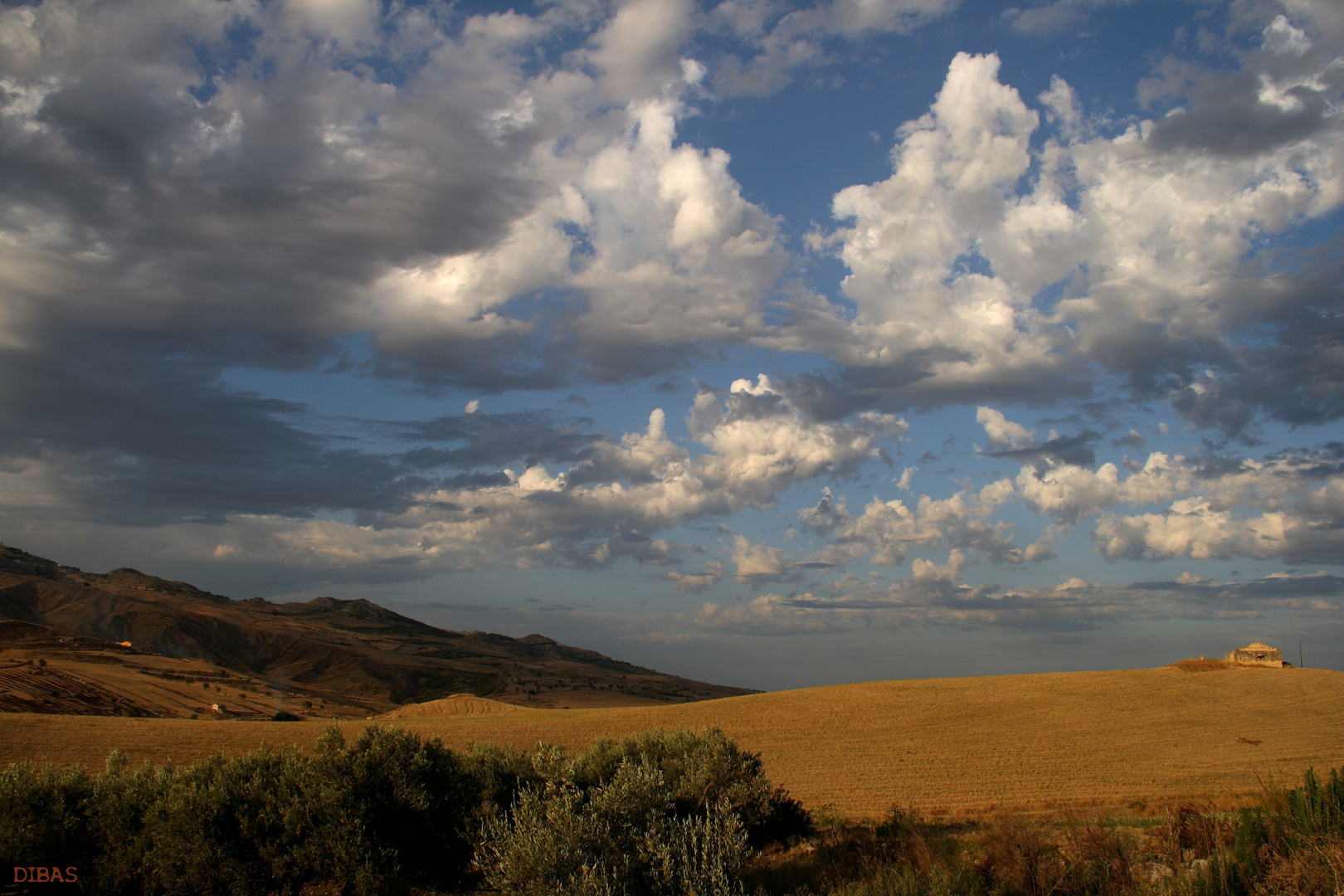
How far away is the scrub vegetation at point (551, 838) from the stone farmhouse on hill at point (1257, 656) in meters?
76.5

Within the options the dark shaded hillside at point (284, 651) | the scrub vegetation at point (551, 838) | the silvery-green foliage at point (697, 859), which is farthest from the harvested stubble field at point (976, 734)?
the dark shaded hillside at point (284, 651)

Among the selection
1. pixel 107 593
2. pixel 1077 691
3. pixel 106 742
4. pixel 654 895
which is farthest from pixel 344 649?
pixel 654 895

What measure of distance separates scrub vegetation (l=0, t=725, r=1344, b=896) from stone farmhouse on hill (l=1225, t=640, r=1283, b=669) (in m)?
76.5

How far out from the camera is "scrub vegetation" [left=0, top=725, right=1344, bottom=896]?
10625mm

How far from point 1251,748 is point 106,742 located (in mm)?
63915

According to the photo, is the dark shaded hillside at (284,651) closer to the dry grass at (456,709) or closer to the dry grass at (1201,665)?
the dry grass at (456,709)

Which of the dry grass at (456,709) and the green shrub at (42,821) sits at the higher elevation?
the green shrub at (42,821)

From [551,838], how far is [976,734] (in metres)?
50.2

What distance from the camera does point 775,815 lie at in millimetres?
20391

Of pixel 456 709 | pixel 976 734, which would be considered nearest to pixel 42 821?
pixel 976 734

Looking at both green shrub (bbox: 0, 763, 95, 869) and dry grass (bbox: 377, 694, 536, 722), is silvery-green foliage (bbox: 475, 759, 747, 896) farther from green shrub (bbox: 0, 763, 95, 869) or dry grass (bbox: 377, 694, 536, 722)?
dry grass (bbox: 377, 694, 536, 722)

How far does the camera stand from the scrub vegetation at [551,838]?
10625 millimetres

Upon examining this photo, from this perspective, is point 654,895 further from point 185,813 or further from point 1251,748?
point 1251,748

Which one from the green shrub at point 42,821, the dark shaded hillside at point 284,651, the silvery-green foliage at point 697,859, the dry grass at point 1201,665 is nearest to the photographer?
the silvery-green foliage at point 697,859
